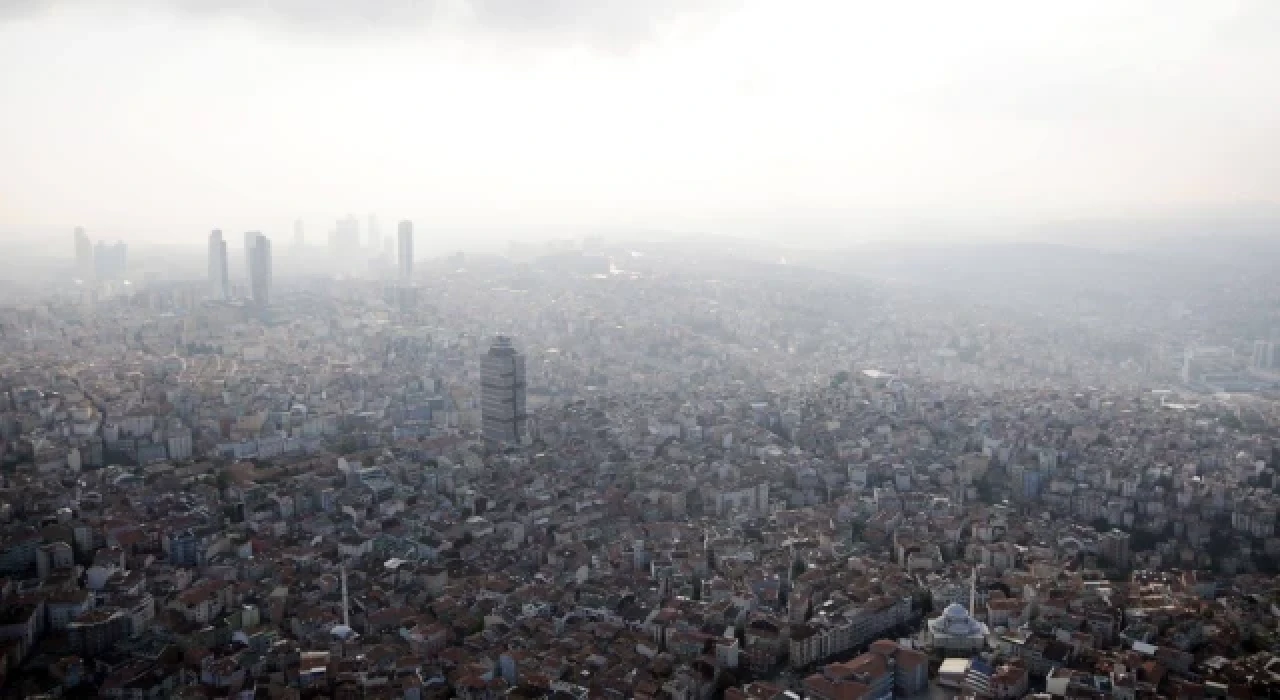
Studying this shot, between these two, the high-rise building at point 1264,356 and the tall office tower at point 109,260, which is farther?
the tall office tower at point 109,260

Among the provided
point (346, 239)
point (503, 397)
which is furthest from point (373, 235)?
point (503, 397)

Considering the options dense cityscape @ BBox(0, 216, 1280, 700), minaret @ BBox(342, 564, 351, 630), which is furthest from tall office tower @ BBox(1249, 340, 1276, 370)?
minaret @ BBox(342, 564, 351, 630)

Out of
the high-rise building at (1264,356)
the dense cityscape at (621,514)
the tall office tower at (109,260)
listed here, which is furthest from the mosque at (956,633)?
the tall office tower at (109,260)

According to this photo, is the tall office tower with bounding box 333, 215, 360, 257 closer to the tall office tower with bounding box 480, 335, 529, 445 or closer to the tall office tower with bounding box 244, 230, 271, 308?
the tall office tower with bounding box 244, 230, 271, 308

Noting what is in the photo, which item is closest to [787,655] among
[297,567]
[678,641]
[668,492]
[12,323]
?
[678,641]

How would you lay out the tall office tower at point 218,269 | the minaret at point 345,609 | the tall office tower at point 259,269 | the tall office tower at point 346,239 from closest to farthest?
the minaret at point 345,609 < the tall office tower at point 259,269 < the tall office tower at point 218,269 < the tall office tower at point 346,239

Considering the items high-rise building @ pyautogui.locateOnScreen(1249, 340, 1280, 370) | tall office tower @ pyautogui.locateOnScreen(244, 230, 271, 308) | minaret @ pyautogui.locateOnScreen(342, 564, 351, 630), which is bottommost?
minaret @ pyautogui.locateOnScreen(342, 564, 351, 630)

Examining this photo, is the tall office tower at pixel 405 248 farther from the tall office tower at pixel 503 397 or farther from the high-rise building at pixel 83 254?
the tall office tower at pixel 503 397
